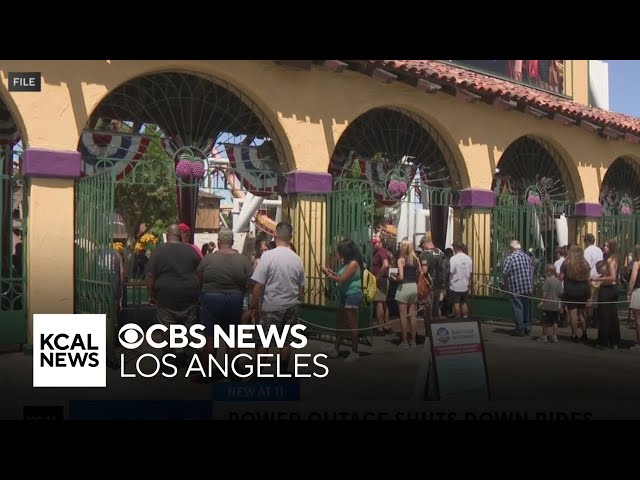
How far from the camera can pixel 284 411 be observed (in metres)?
5.43

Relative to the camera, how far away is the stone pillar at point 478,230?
36.6ft

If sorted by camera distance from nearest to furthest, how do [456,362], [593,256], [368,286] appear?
[456,362]
[368,286]
[593,256]

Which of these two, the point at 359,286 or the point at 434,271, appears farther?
the point at 434,271

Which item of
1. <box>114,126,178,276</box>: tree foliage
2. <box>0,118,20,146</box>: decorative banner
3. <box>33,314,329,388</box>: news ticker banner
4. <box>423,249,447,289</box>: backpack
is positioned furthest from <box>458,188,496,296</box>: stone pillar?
<box>114,126,178,276</box>: tree foliage

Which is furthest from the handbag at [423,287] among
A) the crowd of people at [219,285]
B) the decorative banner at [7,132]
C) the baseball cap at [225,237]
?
the decorative banner at [7,132]

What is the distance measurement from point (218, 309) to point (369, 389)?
1517 mm

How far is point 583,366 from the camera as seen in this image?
761 cm

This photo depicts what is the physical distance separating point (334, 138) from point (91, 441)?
572 cm

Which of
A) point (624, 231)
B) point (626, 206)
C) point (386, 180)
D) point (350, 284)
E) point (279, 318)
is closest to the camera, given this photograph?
point (279, 318)

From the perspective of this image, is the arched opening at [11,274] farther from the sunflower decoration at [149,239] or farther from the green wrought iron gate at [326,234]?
the sunflower decoration at [149,239]

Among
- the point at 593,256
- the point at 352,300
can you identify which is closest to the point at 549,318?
the point at 593,256

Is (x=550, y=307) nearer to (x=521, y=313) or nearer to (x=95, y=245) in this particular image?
(x=521, y=313)

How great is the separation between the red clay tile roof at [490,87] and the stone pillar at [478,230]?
1.56m
